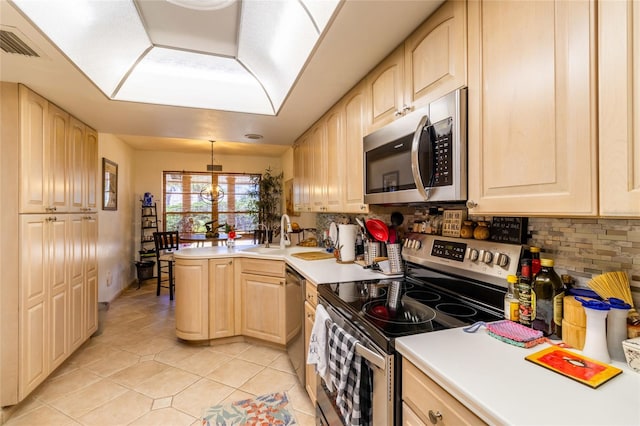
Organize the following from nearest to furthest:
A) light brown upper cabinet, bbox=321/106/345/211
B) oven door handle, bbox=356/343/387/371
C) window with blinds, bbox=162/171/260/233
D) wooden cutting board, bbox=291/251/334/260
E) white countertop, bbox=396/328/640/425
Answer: white countertop, bbox=396/328/640/425 → oven door handle, bbox=356/343/387/371 → light brown upper cabinet, bbox=321/106/345/211 → wooden cutting board, bbox=291/251/334/260 → window with blinds, bbox=162/171/260/233

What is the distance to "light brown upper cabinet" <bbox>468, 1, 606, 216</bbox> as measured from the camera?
0.77 meters

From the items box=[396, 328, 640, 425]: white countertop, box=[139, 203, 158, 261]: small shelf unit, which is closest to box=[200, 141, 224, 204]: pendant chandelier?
box=[139, 203, 158, 261]: small shelf unit

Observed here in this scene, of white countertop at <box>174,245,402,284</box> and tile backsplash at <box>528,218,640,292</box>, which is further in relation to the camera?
white countertop at <box>174,245,402,284</box>

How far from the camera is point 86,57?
5.80ft

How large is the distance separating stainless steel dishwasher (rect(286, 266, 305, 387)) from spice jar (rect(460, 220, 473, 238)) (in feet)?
3.55

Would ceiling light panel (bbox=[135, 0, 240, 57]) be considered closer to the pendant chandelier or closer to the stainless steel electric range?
the stainless steel electric range

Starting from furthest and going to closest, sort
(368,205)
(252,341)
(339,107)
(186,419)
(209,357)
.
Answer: (252,341), (209,357), (339,107), (368,205), (186,419)

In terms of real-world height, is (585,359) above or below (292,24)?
below

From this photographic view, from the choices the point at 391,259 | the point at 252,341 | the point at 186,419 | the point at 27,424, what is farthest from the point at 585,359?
the point at 27,424

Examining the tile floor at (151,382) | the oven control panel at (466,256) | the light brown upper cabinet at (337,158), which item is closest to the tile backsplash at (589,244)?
the oven control panel at (466,256)

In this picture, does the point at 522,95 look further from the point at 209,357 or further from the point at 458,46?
the point at 209,357

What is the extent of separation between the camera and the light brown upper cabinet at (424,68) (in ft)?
3.86

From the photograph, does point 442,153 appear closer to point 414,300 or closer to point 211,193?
point 414,300

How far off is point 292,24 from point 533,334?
187 cm
